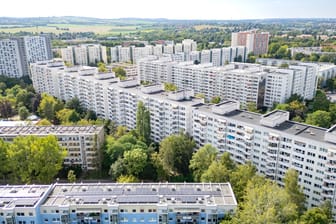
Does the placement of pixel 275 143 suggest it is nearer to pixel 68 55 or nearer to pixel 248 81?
pixel 248 81

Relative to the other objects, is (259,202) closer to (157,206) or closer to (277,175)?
(157,206)

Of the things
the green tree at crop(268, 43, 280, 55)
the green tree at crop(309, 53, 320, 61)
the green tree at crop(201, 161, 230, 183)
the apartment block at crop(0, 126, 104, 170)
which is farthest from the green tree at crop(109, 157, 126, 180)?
the green tree at crop(268, 43, 280, 55)


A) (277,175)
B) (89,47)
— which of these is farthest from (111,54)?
(277,175)

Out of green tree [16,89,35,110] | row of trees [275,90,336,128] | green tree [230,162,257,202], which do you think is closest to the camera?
green tree [230,162,257,202]

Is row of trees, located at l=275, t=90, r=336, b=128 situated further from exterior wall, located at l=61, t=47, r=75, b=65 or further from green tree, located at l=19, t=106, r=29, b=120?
exterior wall, located at l=61, t=47, r=75, b=65

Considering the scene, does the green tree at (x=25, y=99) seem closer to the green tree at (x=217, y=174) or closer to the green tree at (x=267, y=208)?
the green tree at (x=217, y=174)
